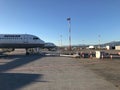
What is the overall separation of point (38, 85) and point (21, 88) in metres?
1.15

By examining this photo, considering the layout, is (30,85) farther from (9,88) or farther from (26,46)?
(26,46)

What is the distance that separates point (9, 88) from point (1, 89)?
1.60ft

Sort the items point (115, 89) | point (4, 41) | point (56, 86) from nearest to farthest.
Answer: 1. point (115, 89)
2. point (56, 86)
3. point (4, 41)

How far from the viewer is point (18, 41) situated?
49594 mm

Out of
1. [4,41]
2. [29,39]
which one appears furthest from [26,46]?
[4,41]

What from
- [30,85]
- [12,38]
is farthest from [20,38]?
[30,85]

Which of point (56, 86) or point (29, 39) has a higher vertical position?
point (29, 39)

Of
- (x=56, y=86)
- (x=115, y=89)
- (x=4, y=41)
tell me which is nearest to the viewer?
(x=115, y=89)

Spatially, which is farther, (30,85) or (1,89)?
(30,85)

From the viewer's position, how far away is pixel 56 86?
12383 mm

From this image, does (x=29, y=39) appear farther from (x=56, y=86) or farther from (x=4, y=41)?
(x=56, y=86)

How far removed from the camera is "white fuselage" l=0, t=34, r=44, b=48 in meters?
49.4

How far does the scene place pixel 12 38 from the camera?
49875 mm

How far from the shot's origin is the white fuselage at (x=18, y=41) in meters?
49.4
